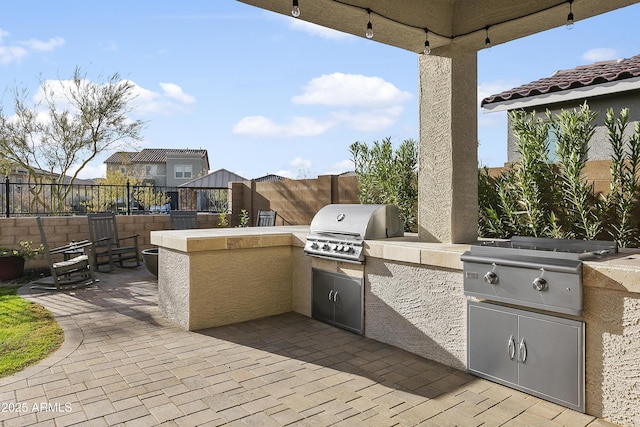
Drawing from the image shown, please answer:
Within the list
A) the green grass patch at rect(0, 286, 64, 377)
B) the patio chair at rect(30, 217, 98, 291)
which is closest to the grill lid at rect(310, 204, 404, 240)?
the green grass patch at rect(0, 286, 64, 377)

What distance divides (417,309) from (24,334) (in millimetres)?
3698

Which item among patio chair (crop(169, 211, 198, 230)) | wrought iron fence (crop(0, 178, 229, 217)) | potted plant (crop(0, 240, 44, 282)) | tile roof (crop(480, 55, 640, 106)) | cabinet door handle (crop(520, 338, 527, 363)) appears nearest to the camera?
cabinet door handle (crop(520, 338, 527, 363))

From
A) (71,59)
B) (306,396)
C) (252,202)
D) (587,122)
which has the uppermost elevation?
(71,59)

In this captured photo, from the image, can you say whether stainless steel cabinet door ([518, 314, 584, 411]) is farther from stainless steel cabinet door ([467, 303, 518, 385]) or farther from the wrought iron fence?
the wrought iron fence

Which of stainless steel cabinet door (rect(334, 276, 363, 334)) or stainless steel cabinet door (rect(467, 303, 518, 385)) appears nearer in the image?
stainless steel cabinet door (rect(467, 303, 518, 385))

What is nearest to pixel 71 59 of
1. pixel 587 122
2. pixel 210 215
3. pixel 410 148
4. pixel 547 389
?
pixel 210 215

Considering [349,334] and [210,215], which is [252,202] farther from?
[349,334]

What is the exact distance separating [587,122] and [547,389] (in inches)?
96.9

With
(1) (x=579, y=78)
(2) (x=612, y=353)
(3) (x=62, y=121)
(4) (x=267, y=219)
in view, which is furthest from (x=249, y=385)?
(3) (x=62, y=121)

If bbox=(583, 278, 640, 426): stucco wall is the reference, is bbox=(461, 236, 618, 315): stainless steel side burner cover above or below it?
above

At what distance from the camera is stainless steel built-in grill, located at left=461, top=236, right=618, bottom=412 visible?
8.44 feet

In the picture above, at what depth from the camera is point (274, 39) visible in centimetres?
612

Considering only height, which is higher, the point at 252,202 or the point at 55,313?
the point at 252,202

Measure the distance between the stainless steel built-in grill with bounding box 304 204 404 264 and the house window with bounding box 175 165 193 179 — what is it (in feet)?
102
